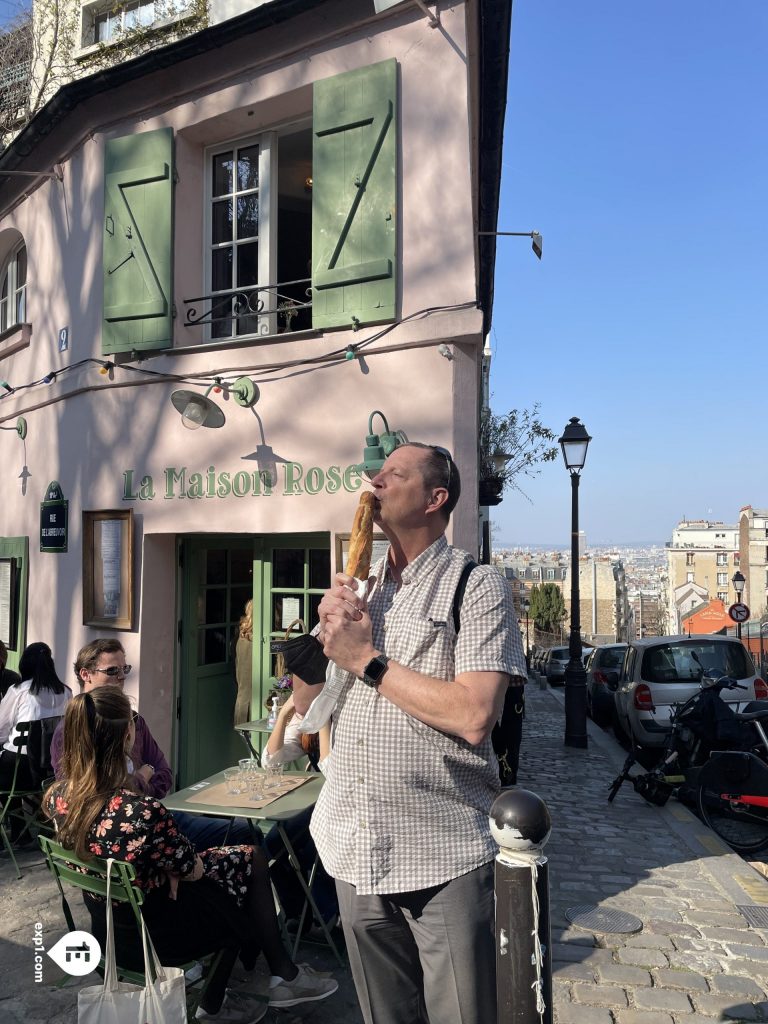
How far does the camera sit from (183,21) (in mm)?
7312

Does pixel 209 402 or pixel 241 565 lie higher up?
pixel 209 402

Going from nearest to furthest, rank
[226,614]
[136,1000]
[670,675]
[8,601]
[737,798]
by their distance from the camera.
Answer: [136,1000], [737,798], [226,614], [8,601], [670,675]

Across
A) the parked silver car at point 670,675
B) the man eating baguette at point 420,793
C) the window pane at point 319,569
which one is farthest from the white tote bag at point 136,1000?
the parked silver car at point 670,675

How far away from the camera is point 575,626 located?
1120 cm

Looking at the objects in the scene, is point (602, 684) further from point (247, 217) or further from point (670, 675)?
point (247, 217)

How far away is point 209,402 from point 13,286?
15.5ft

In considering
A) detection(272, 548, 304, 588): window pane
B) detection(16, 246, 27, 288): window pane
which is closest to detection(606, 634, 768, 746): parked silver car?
detection(272, 548, 304, 588): window pane

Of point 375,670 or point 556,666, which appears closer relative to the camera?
point 375,670

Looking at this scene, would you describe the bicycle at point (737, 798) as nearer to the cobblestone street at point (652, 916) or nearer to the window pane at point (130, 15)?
the cobblestone street at point (652, 916)

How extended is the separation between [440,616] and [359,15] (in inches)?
204

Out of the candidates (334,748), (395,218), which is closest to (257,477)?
(395,218)

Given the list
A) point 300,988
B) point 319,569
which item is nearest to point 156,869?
point 300,988

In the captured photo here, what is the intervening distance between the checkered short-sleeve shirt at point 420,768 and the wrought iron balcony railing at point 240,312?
4.48 metres

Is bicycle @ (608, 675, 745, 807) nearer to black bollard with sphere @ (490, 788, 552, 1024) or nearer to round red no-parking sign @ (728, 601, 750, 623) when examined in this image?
black bollard with sphere @ (490, 788, 552, 1024)
